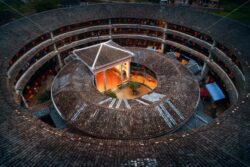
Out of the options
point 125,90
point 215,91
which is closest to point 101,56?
point 125,90

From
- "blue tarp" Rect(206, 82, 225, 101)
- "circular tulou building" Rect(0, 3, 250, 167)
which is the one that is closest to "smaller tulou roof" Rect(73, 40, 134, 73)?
"circular tulou building" Rect(0, 3, 250, 167)

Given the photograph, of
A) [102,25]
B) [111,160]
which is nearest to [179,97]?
[111,160]

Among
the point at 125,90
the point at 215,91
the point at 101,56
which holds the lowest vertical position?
the point at 125,90

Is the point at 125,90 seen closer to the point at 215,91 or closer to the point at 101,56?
the point at 101,56

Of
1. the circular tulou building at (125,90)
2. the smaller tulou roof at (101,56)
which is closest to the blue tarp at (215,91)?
the circular tulou building at (125,90)

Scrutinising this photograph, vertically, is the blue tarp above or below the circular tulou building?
below

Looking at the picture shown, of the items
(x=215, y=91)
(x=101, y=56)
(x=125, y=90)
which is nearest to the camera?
(x=101, y=56)

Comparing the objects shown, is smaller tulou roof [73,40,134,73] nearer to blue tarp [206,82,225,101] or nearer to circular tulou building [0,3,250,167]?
circular tulou building [0,3,250,167]
